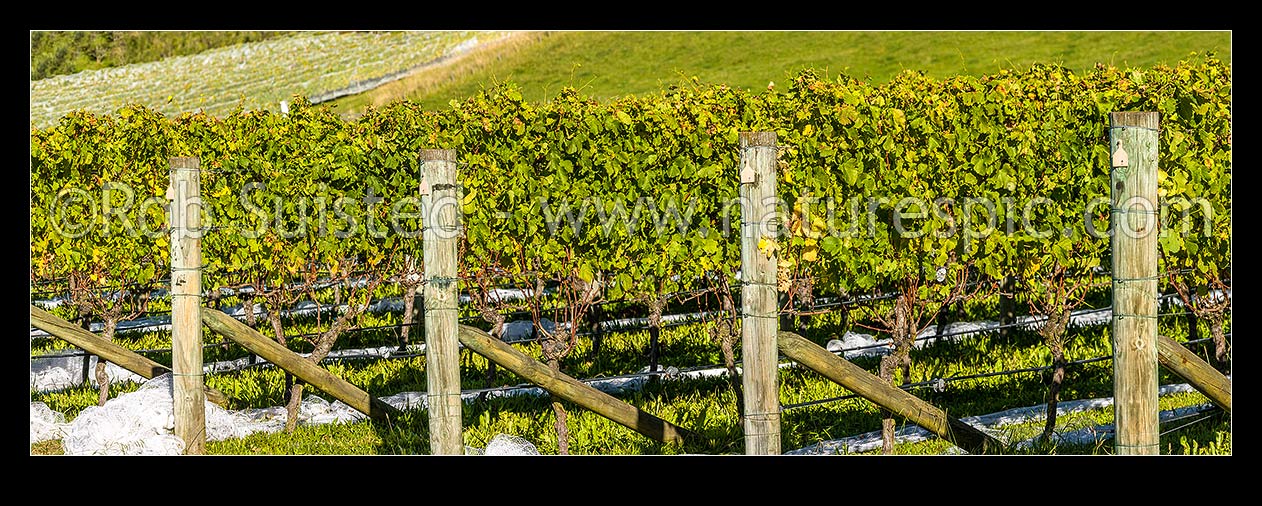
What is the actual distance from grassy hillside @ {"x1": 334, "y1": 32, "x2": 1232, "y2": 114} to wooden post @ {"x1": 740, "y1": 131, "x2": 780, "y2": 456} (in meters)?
22.6

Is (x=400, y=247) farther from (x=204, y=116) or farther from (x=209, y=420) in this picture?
(x=204, y=116)

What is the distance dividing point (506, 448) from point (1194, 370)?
12.6 feet

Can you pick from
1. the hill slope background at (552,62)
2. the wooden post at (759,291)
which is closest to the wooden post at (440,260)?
the wooden post at (759,291)

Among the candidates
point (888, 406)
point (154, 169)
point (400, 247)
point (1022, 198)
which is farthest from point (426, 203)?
point (154, 169)

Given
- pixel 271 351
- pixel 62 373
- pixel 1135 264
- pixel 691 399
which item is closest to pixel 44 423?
pixel 62 373

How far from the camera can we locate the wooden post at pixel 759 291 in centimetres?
590

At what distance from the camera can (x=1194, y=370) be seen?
6.18 m

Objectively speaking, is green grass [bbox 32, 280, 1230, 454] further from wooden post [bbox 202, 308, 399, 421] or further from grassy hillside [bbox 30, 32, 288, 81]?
grassy hillside [bbox 30, 32, 288, 81]

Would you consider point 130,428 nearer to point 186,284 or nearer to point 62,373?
point 186,284

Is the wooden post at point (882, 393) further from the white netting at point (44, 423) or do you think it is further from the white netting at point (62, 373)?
the white netting at point (62, 373)

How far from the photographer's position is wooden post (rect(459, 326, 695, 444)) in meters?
6.52

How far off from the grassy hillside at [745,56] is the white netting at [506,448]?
21102mm

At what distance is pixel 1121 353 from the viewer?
588cm

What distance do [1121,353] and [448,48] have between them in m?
29.7
